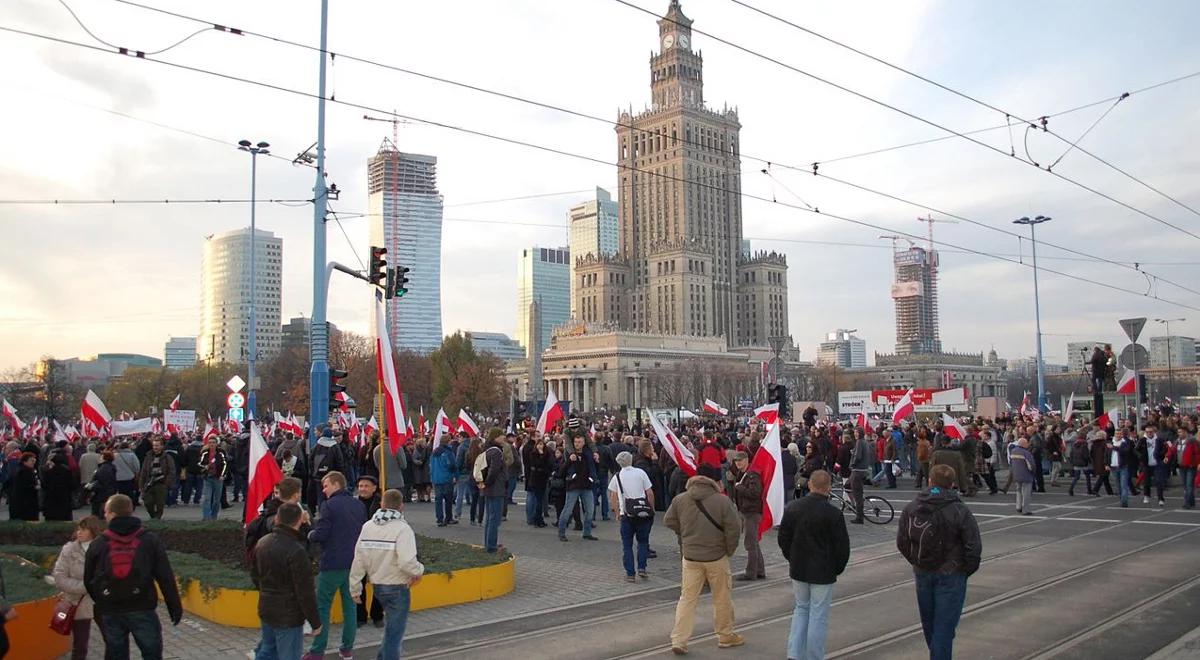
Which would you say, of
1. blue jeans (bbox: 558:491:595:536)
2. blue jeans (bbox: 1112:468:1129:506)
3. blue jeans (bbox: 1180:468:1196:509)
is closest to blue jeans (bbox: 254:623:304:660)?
blue jeans (bbox: 558:491:595:536)

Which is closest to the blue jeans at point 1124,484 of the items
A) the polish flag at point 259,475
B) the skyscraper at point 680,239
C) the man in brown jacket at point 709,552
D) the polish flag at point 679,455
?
the polish flag at point 679,455

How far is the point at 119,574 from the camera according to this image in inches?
274

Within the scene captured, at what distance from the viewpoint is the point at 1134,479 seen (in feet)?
76.7

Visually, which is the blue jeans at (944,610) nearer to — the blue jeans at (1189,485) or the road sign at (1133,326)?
the blue jeans at (1189,485)

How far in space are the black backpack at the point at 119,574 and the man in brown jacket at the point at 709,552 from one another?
4646mm

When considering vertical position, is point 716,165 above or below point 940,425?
above

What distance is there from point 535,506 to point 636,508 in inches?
254

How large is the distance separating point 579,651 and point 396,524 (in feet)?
7.28

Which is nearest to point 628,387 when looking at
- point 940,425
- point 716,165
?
point 716,165

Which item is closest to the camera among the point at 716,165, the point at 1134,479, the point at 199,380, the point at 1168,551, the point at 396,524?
the point at 396,524

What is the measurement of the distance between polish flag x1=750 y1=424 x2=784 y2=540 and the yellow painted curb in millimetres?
3393

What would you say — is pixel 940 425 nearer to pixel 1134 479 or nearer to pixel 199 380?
pixel 1134 479

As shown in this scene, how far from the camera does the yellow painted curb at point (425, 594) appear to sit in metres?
10.1

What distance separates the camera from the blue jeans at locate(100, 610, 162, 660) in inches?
278
